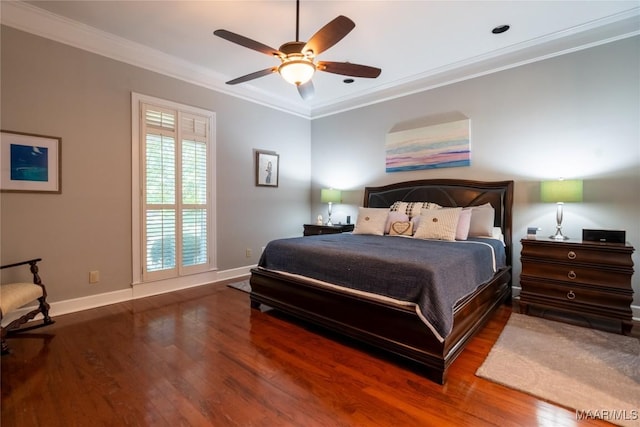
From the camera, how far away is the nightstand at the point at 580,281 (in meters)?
2.55

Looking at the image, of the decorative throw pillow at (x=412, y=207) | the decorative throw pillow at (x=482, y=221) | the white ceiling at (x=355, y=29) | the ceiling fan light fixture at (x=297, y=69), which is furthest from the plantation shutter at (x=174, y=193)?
the decorative throw pillow at (x=482, y=221)

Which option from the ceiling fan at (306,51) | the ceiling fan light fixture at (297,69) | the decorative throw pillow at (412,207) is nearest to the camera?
the ceiling fan at (306,51)

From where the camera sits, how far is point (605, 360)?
6.89 ft

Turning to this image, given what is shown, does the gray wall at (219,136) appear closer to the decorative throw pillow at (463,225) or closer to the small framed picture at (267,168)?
the small framed picture at (267,168)

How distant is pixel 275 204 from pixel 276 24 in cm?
279

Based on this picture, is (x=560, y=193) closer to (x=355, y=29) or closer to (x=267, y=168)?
(x=355, y=29)

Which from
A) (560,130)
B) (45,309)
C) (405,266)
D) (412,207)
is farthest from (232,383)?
(560,130)

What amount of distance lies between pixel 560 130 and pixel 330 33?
9.20ft

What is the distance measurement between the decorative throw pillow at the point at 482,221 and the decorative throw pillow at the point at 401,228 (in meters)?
0.67

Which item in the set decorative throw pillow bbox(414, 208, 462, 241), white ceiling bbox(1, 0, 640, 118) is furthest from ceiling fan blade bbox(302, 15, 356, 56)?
decorative throw pillow bbox(414, 208, 462, 241)

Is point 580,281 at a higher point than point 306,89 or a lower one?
lower

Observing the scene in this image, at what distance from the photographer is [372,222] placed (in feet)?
12.3

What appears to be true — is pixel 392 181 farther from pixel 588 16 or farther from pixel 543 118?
pixel 588 16

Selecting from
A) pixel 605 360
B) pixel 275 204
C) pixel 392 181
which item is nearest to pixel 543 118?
pixel 392 181
